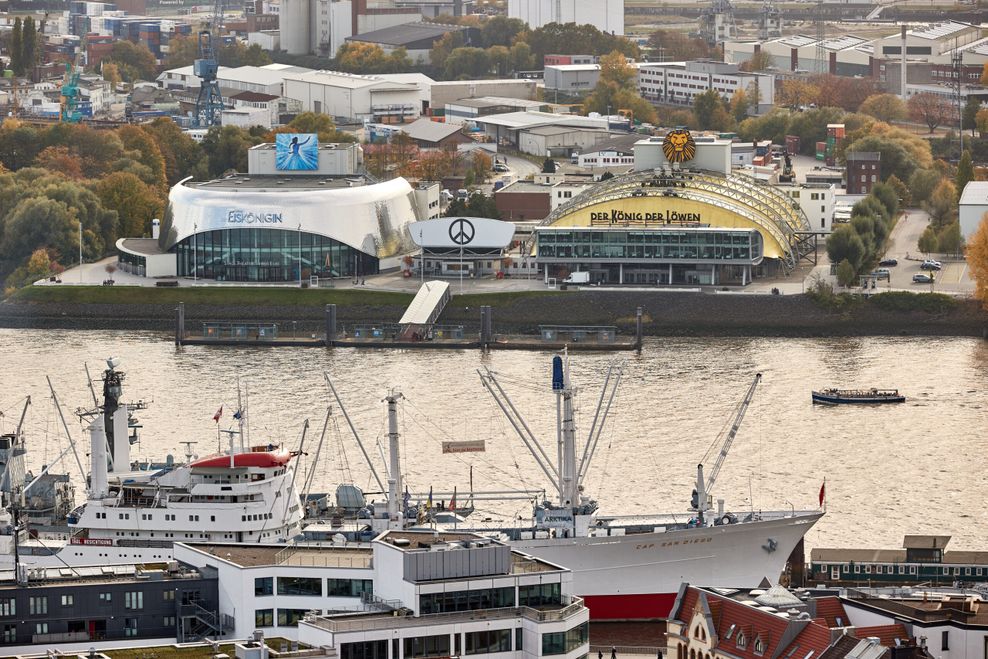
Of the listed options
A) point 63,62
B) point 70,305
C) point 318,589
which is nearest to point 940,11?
point 63,62

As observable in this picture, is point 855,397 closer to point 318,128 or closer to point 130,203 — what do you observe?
point 130,203

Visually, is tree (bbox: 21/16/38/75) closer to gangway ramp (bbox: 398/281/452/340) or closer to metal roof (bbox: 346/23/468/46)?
metal roof (bbox: 346/23/468/46)

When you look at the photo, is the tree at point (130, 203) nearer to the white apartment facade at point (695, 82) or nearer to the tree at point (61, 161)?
the tree at point (61, 161)

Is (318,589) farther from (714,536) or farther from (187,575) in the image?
(714,536)

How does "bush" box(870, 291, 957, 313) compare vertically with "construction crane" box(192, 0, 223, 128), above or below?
below

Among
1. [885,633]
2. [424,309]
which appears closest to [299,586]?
[885,633]

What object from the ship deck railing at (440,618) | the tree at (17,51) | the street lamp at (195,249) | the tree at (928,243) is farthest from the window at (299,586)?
the tree at (17,51)

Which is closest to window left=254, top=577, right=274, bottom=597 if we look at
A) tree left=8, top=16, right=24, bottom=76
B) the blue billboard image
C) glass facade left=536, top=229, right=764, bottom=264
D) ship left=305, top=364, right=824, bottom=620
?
ship left=305, top=364, right=824, bottom=620
